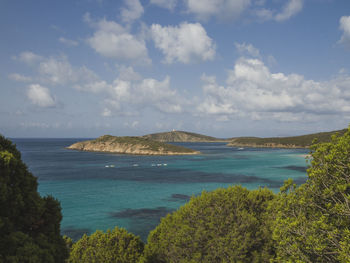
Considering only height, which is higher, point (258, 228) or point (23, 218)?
point (23, 218)

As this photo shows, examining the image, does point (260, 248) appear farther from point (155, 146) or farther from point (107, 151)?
point (107, 151)

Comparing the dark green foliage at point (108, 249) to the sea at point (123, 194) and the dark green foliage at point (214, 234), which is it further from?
the sea at point (123, 194)

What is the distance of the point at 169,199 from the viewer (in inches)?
1994

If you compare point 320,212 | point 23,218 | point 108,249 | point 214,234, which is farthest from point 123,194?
point 320,212

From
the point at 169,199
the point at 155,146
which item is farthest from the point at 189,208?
the point at 155,146

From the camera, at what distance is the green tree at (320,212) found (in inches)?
466

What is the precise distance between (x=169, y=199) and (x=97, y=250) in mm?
34038

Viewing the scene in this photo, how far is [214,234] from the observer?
16797 mm

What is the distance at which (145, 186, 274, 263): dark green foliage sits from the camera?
632 inches

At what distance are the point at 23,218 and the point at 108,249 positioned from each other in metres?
8.56

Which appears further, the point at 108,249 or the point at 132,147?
the point at 132,147

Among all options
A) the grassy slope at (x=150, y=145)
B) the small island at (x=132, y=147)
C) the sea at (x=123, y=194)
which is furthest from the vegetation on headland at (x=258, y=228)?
the grassy slope at (x=150, y=145)

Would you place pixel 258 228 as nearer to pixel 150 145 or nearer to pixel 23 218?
pixel 23 218

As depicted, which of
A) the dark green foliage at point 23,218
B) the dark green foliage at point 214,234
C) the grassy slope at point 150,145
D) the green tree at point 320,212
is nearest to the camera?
the dark green foliage at point 23,218
